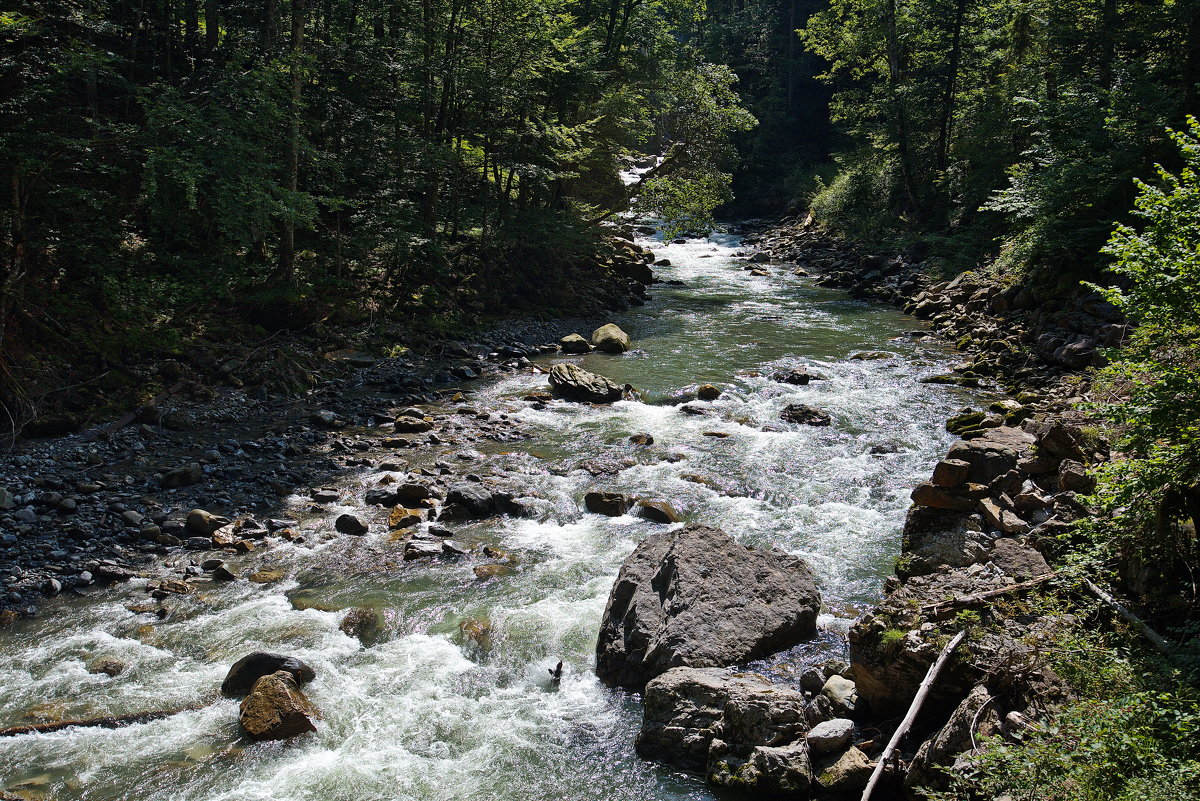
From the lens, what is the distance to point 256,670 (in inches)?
288

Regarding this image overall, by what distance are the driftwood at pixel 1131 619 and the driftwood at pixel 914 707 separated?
1164mm

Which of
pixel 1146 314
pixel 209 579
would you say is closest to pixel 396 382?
pixel 209 579

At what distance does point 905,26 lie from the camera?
34094 mm

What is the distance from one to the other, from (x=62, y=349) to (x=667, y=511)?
11.3 meters

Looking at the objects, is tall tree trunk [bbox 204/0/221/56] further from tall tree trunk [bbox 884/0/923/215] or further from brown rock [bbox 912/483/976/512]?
tall tree trunk [bbox 884/0/923/215]

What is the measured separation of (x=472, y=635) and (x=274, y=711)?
2.23 metres

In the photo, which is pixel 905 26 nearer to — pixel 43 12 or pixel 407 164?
pixel 407 164

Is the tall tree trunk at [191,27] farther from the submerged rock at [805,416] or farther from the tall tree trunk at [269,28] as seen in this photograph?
the submerged rock at [805,416]

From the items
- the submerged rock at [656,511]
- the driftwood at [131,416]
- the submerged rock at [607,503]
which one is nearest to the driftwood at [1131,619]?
the submerged rock at [656,511]

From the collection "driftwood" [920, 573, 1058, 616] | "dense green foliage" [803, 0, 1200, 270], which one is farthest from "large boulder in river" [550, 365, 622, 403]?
"dense green foliage" [803, 0, 1200, 270]

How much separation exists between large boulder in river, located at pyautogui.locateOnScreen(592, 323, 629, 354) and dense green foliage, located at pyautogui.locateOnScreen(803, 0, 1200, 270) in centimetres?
1081

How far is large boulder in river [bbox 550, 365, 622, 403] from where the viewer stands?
1686cm

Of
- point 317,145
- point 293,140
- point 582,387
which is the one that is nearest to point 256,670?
point 582,387

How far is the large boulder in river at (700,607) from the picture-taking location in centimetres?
764
